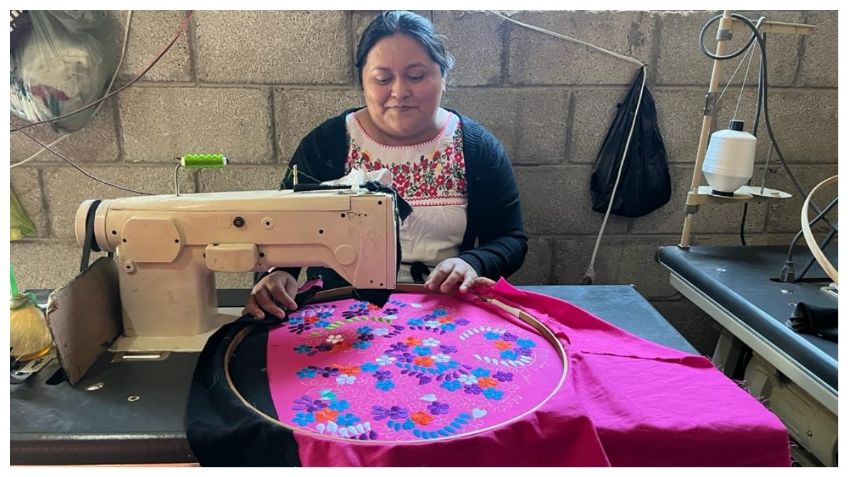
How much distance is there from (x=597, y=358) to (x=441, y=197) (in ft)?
2.31

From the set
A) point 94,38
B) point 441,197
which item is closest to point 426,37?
point 441,197

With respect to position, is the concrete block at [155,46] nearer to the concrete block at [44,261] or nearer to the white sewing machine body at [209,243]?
the concrete block at [44,261]

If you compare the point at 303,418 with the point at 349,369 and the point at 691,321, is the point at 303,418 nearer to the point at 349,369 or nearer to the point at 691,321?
the point at 349,369

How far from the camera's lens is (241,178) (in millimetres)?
1748

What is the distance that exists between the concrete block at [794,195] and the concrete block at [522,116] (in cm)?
68

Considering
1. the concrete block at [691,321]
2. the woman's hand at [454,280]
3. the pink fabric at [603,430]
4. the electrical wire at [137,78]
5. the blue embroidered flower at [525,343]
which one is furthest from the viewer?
the concrete block at [691,321]

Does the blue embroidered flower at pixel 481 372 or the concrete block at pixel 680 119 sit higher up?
the concrete block at pixel 680 119

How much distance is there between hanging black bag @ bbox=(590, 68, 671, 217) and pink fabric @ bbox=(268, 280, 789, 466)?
3.33ft

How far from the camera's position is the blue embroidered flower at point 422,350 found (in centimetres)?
89

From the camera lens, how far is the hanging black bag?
1.72 metres

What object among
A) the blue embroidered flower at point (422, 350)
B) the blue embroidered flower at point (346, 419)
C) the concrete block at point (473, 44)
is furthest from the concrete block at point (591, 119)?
the blue embroidered flower at point (346, 419)

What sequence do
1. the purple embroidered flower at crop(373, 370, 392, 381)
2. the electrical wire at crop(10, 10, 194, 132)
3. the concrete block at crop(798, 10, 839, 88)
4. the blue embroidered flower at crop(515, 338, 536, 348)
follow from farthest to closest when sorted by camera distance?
the concrete block at crop(798, 10, 839, 88) → the electrical wire at crop(10, 10, 194, 132) → the blue embroidered flower at crop(515, 338, 536, 348) → the purple embroidered flower at crop(373, 370, 392, 381)

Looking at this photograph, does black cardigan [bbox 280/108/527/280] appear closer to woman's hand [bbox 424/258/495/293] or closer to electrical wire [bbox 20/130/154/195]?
woman's hand [bbox 424/258/495/293]

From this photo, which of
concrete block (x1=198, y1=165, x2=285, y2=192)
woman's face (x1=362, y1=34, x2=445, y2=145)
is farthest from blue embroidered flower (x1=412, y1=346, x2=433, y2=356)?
concrete block (x1=198, y1=165, x2=285, y2=192)
